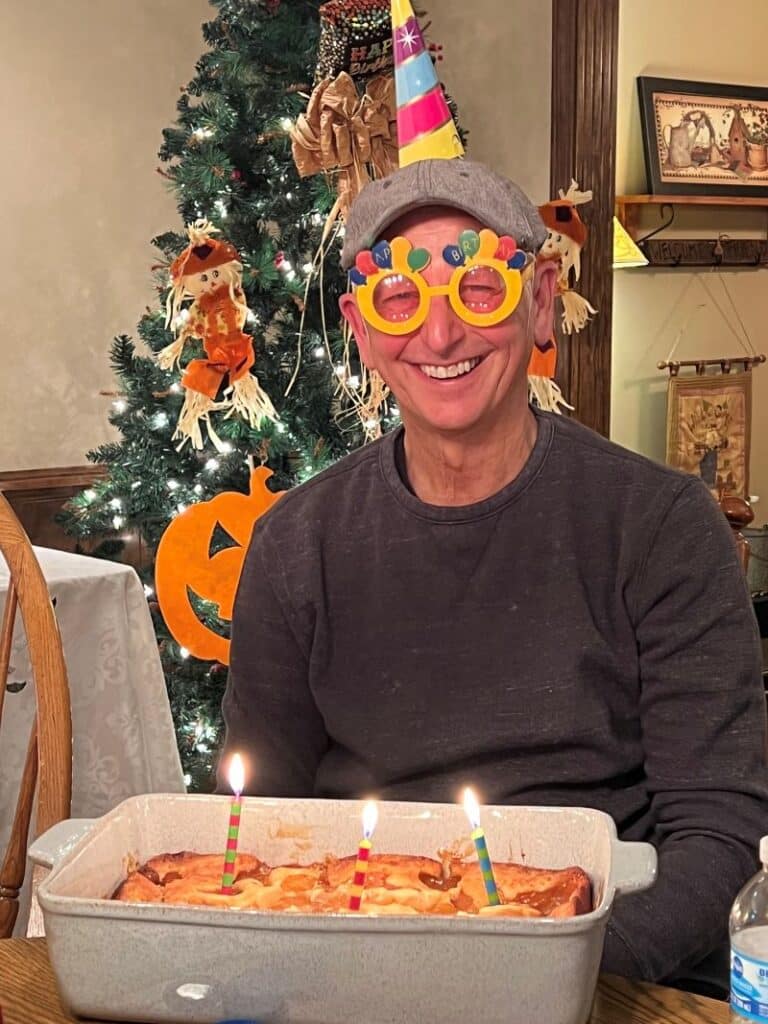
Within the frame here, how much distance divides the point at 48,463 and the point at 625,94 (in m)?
2.32

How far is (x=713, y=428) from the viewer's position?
14.6 ft

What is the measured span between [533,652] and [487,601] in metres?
0.06

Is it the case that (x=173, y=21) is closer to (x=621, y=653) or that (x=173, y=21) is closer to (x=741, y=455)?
(x=741, y=455)

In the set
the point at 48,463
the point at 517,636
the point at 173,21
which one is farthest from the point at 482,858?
the point at 173,21

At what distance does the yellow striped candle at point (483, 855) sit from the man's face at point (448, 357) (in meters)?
0.52

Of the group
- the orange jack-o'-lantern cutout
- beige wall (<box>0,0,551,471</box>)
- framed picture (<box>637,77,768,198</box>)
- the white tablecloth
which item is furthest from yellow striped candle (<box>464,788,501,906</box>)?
framed picture (<box>637,77,768,198</box>)

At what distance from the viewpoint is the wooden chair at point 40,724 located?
1219 mm

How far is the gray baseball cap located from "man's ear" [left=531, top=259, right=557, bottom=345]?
61mm

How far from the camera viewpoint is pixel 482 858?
2.25 ft

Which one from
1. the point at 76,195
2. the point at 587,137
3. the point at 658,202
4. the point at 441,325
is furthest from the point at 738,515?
the point at 76,195

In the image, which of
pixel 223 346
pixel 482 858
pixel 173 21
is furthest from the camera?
pixel 173 21

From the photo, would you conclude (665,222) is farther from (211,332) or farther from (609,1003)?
(609,1003)

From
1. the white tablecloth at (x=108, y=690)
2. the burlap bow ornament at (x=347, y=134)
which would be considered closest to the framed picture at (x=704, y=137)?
the burlap bow ornament at (x=347, y=134)

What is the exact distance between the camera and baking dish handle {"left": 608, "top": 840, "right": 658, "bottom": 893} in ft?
2.22
